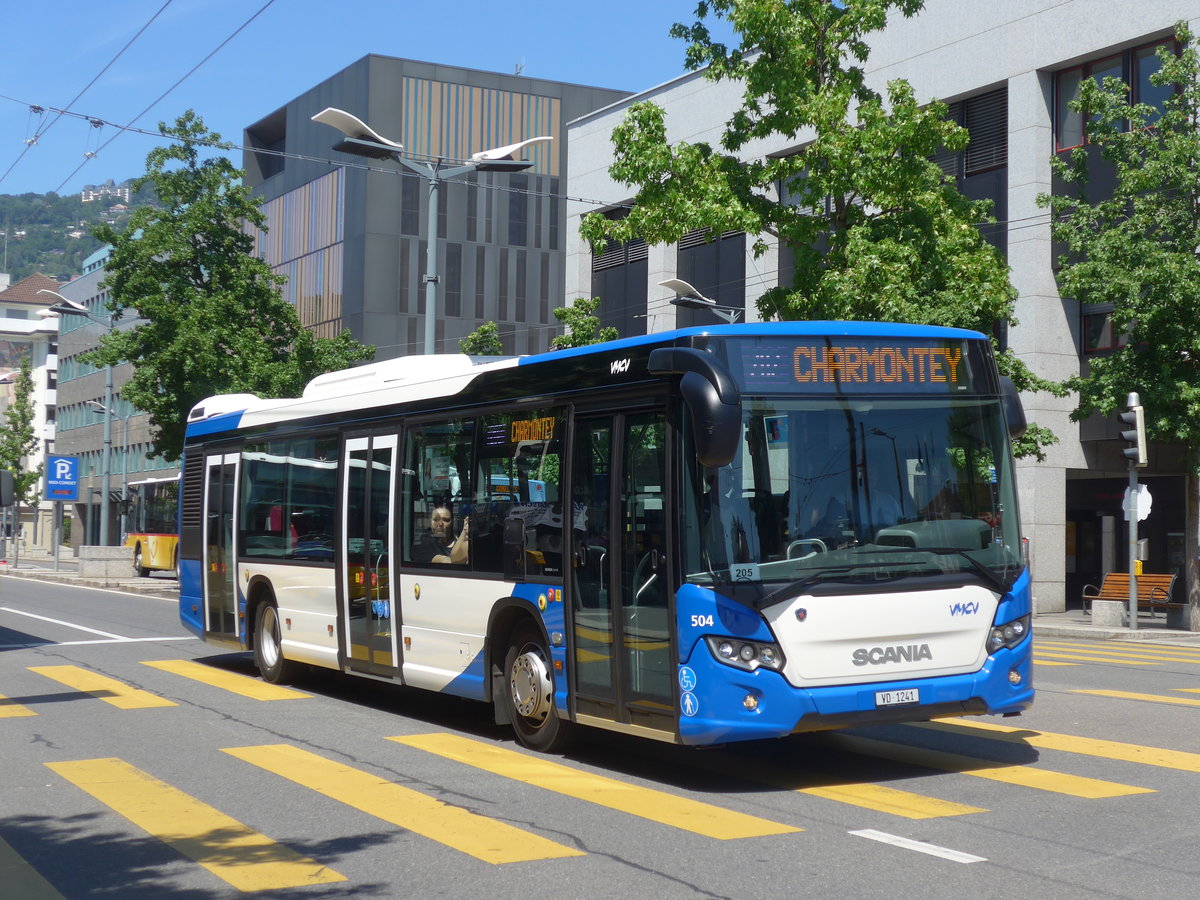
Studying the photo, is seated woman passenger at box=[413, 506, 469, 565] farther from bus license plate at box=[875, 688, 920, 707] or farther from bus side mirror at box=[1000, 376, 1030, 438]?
bus side mirror at box=[1000, 376, 1030, 438]

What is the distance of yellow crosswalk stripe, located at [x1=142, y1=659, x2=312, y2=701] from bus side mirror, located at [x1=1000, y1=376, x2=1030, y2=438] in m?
7.13

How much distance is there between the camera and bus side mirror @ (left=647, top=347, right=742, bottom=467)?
8070 millimetres

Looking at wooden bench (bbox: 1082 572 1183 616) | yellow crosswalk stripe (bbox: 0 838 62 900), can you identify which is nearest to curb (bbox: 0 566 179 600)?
wooden bench (bbox: 1082 572 1183 616)

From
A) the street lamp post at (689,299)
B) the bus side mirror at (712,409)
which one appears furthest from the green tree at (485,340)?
the bus side mirror at (712,409)

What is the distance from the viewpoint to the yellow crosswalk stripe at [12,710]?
1208 cm

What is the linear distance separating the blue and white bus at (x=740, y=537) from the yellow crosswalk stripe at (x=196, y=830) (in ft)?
8.22

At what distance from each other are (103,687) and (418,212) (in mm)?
47466

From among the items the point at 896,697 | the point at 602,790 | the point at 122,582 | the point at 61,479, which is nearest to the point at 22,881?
the point at 602,790

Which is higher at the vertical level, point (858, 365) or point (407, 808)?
point (858, 365)

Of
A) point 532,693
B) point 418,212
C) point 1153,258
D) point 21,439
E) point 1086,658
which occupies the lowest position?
point 1086,658

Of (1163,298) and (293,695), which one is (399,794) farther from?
(1163,298)

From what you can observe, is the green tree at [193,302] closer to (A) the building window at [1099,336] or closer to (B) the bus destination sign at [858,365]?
(A) the building window at [1099,336]

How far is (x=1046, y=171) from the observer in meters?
30.2

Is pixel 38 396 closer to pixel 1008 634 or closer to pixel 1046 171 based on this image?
pixel 1046 171
